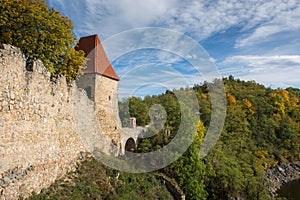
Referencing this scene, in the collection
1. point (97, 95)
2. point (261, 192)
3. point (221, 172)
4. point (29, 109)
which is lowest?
point (261, 192)

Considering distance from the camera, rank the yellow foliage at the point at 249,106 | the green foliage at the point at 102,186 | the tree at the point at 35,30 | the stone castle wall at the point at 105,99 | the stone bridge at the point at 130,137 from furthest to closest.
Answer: the yellow foliage at the point at 249,106
the stone bridge at the point at 130,137
the stone castle wall at the point at 105,99
the tree at the point at 35,30
the green foliage at the point at 102,186

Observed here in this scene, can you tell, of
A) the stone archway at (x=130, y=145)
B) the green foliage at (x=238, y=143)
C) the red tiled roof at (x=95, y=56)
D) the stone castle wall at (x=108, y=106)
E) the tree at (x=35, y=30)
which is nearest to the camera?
the tree at (x=35, y=30)

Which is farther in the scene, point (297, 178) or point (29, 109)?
point (297, 178)

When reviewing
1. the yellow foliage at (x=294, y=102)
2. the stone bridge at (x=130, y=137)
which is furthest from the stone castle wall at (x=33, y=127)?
the yellow foliage at (x=294, y=102)

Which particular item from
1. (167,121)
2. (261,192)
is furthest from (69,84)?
(261,192)

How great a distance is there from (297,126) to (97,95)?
3265 centimetres

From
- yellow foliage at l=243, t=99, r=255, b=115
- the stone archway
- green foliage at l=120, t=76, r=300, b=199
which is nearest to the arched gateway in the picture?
the stone archway

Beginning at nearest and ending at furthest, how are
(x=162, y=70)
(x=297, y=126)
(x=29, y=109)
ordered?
(x=29, y=109), (x=162, y=70), (x=297, y=126)

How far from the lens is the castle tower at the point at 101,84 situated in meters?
11.1

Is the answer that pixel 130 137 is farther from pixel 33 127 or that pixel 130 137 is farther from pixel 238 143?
pixel 238 143

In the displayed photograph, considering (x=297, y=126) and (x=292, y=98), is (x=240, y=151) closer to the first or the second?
(x=297, y=126)

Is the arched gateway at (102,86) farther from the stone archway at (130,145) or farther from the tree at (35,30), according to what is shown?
the tree at (35,30)

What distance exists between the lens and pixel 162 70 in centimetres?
1080

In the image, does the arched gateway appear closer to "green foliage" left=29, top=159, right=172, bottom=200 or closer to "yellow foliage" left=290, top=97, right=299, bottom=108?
"green foliage" left=29, top=159, right=172, bottom=200
